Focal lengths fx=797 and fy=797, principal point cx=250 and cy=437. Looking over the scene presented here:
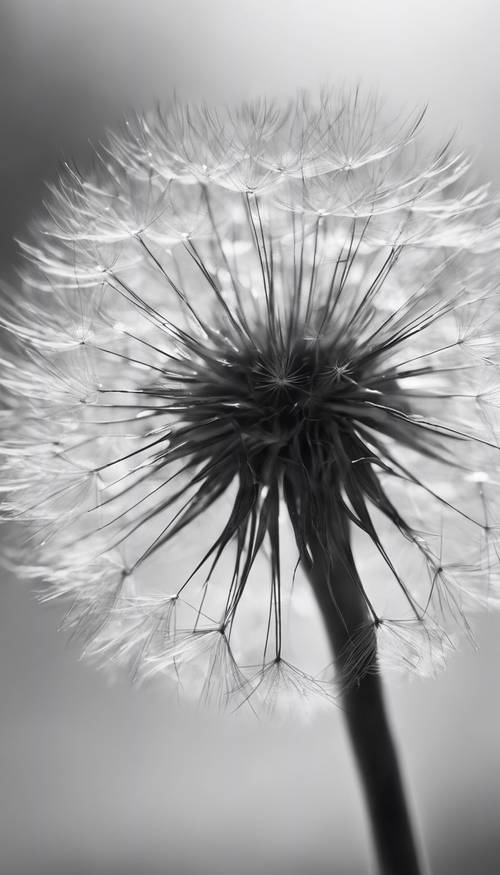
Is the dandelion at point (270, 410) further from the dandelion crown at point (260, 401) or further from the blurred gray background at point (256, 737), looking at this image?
the blurred gray background at point (256, 737)

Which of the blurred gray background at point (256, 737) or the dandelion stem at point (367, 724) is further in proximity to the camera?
the blurred gray background at point (256, 737)

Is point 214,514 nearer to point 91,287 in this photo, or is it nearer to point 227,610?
point 227,610

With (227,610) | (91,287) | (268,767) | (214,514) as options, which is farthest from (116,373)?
(268,767)

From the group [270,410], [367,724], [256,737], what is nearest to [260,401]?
[270,410]

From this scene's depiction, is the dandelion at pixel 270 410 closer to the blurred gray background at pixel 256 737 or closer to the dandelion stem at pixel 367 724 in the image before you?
the dandelion stem at pixel 367 724

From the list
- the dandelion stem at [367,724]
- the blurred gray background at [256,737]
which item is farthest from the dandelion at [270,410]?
the blurred gray background at [256,737]

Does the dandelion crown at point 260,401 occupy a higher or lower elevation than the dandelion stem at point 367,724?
higher

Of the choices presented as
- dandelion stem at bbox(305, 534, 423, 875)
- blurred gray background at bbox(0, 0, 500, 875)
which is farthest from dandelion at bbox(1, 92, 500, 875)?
blurred gray background at bbox(0, 0, 500, 875)

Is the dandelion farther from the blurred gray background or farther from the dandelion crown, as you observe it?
the blurred gray background
